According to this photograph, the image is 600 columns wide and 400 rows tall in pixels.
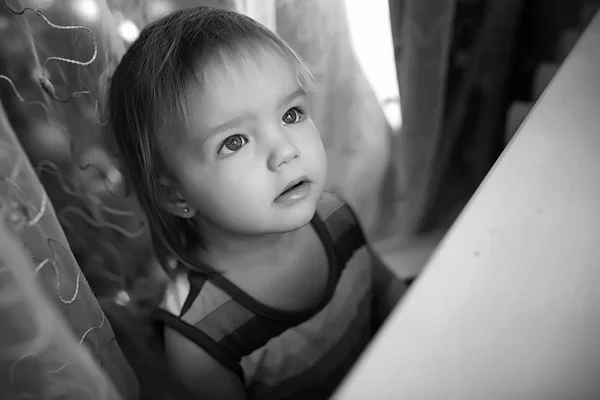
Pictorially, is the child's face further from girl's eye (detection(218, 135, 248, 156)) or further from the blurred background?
the blurred background

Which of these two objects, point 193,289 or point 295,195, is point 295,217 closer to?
point 295,195

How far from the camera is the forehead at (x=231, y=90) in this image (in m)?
0.46

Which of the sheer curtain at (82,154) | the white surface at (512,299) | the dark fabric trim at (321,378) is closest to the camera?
the white surface at (512,299)

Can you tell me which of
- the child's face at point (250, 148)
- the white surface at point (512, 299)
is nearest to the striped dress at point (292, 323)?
the child's face at point (250, 148)

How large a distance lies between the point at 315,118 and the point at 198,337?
1.06 ft

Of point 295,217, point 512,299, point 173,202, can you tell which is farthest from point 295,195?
point 512,299

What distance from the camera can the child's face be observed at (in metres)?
0.46

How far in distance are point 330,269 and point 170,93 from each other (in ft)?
1.04

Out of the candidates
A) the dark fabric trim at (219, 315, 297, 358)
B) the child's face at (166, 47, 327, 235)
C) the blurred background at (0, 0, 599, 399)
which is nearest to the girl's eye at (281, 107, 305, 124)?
the child's face at (166, 47, 327, 235)

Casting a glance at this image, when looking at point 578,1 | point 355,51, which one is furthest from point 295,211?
point 578,1

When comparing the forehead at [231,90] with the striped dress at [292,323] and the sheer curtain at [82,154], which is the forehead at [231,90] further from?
the striped dress at [292,323]

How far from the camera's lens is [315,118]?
2.33 feet

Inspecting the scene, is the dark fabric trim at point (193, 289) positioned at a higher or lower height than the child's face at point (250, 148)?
lower

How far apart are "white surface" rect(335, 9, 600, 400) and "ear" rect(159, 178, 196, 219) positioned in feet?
0.88
